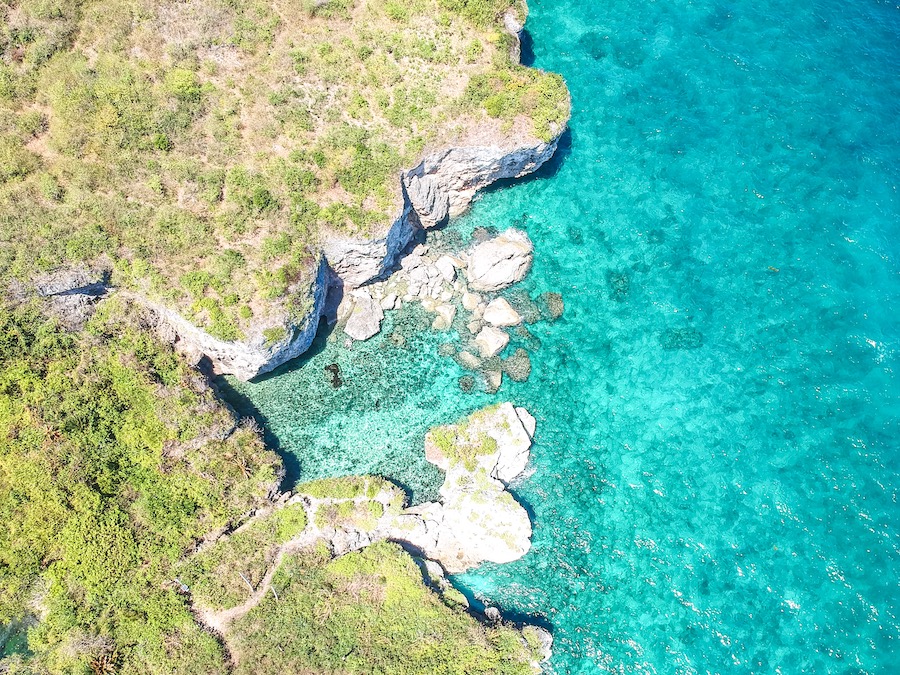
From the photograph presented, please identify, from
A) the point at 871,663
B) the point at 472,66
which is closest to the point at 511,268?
the point at 472,66

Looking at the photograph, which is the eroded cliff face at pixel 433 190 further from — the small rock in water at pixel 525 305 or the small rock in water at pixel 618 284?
the small rock in water at pixel 618 284

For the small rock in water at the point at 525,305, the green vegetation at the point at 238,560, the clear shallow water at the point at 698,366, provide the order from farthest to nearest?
1. the small rock in water at the point at 525,305
2. the clear shallow water at the point at 698,366
3. the green vegetation at the point at 238,560

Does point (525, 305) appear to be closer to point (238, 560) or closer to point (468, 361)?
point (468, 361)

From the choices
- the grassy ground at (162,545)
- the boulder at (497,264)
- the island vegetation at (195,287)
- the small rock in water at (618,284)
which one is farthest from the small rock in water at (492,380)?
the small rock in water at (618,284)

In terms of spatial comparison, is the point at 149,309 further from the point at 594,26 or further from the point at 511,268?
the point at 594,26

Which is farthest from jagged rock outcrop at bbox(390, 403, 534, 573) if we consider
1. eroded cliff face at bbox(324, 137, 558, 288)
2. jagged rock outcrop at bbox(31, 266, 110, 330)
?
jagged rock outcrop at bbox(31, 266, 110, 330)

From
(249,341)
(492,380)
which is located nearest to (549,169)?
(492,380)
